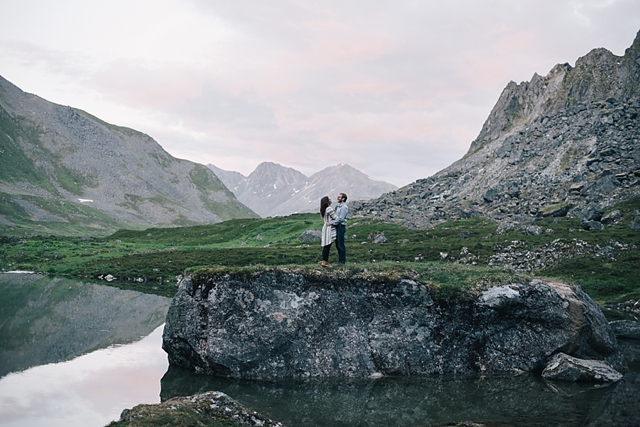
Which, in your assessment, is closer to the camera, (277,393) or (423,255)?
(277,393)

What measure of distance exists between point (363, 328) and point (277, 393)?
579cm

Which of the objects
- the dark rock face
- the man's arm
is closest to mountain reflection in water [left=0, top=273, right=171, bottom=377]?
the dark rock face

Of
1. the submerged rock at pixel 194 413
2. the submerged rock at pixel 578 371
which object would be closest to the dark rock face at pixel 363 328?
the submerged rock at pixel 578 371

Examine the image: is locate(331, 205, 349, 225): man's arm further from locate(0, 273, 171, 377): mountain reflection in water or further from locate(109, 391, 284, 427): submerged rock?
locate(0, 273, 171, 377): mountain reflection in water

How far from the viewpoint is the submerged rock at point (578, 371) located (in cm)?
2294

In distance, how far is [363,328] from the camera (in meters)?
24.3

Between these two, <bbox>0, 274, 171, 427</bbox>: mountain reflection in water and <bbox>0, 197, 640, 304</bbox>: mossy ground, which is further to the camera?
<bbox>0, 197, 640, 304</bbox>: mossy ground

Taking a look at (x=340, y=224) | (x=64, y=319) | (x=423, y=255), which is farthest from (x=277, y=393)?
(x=423, y=255)

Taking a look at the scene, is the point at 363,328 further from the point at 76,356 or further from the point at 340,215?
the point at 76,356

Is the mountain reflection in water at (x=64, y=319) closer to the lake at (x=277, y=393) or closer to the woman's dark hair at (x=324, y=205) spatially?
the lake at (x=277, y=393)

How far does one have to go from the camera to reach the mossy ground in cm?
4088

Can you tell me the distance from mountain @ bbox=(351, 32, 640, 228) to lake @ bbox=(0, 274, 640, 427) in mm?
50637

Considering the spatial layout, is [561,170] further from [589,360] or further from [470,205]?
[589,360]

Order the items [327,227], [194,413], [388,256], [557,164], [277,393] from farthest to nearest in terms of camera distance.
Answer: [557,164], [388,256], [327,227], [277,393], [194,413]
